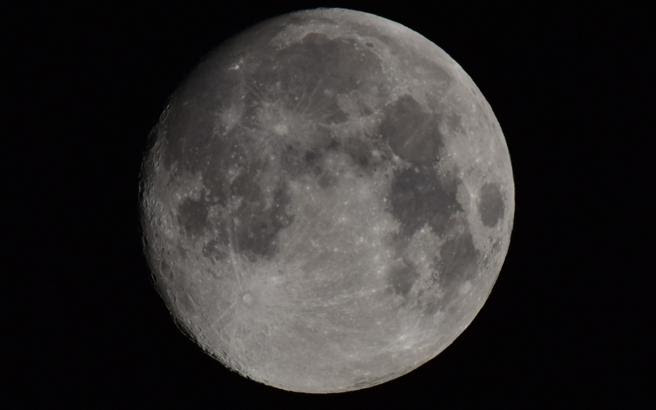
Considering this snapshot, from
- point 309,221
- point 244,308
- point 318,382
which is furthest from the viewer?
point 318,382

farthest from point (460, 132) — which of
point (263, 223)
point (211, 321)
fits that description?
point (211, 321)

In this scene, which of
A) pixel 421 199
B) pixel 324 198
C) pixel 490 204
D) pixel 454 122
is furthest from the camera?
pixel 490 204

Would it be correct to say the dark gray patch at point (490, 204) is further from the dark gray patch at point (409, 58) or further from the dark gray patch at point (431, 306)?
the dark gray patch at point (409, 58)

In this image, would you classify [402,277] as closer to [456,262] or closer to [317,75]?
[456,262]

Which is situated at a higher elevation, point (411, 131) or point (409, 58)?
point (409, 58)

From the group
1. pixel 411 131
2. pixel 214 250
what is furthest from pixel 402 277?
pixel 214 250

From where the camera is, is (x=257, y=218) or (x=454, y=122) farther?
(x=454, y=122)

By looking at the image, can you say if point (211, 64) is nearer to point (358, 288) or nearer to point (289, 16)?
point (289, 16)

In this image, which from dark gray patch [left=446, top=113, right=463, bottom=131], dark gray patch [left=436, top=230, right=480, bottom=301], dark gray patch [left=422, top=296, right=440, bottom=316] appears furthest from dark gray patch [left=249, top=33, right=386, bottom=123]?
dark gray patch [left=422, top=296, right=440, bottom=316]
